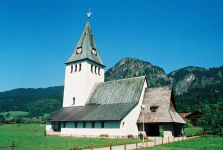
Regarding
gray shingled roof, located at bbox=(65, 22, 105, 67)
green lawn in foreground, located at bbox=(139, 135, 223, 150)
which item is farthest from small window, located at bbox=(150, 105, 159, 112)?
gray shingled roof, located at bbox=(65, 22, 105, 67)

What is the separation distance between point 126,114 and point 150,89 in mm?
9348

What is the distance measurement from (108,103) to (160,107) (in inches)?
392

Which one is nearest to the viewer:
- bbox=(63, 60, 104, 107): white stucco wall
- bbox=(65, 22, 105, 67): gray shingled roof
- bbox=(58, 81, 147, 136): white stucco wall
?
bbox=(58, 81, 147, 136): white stucco wall

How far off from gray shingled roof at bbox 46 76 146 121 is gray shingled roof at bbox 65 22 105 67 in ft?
21.6

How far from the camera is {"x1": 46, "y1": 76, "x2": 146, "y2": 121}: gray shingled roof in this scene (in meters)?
34.4

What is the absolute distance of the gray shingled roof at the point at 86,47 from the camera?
152 feet

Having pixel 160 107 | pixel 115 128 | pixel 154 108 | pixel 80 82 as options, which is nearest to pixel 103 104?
Answer: pixel 115 128

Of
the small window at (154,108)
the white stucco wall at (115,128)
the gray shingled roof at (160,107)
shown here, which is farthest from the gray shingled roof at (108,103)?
the small window at (154,108)

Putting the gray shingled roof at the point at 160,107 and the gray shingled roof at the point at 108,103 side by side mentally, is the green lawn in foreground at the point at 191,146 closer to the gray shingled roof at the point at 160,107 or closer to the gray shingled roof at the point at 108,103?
the gray shingled roof at the point at 160,107

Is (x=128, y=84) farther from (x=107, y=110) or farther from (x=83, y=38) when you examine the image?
(x=83, y=38)

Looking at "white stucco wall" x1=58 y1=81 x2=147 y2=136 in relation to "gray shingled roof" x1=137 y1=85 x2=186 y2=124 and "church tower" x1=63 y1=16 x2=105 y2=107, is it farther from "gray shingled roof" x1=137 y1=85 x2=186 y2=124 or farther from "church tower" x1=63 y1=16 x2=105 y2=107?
"church tower" x1=63 y1=16 x2=105 y2=107

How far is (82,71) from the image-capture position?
148 ft

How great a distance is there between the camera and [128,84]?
134 feet

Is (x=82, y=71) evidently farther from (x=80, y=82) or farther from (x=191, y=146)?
(x=191, y=146)
